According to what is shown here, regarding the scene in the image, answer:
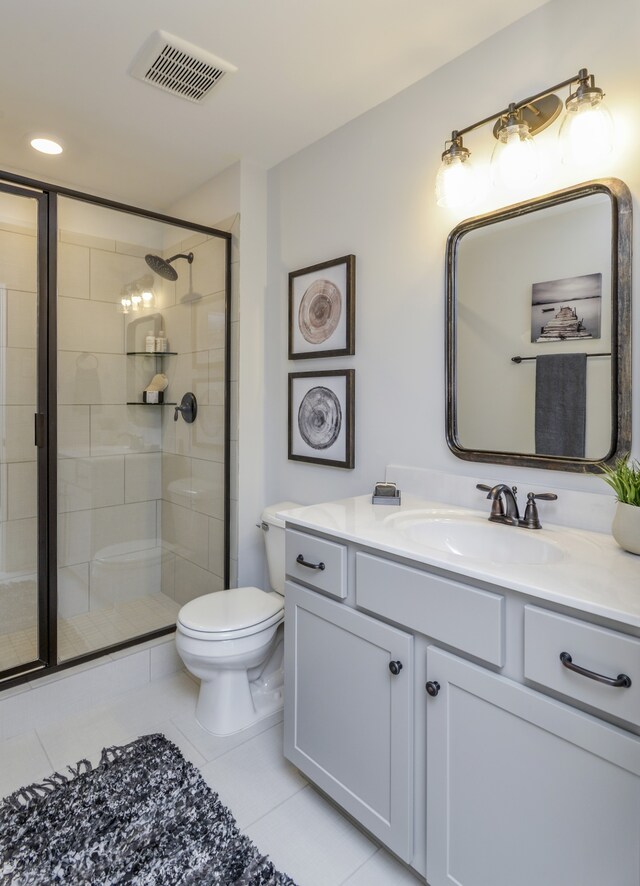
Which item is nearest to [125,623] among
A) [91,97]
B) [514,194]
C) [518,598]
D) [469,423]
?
[469,423]

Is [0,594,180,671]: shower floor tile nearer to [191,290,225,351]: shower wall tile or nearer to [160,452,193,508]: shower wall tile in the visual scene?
[160,452,193,508]: shower wall tile

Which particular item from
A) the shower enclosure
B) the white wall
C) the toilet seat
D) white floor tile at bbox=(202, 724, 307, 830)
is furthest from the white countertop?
the shower enclosure

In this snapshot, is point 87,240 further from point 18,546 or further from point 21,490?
point 18,546

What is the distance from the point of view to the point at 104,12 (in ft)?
4.99

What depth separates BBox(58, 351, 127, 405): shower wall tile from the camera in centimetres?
222

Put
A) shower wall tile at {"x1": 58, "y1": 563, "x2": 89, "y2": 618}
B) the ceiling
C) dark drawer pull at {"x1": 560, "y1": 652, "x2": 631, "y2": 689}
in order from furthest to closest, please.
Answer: shower wall tile at {"x1": 58, "y1": 563, "x2": 89, "y2": 618}, the ceiling, dark drawer pull at {"x1": 560, "y1": 652, "x2": 631, "y2": 689}

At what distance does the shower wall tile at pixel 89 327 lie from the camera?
7.14ft

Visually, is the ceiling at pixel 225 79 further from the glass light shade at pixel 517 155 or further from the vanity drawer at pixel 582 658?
the vanity drawer at pixel 582 658

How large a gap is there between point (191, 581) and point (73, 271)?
5.29 feet

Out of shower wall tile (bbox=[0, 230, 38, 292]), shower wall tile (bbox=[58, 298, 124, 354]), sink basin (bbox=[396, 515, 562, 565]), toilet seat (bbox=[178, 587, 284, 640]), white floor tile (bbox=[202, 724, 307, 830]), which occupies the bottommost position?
white floor tile (bbox=[202, 724, 307, 830])

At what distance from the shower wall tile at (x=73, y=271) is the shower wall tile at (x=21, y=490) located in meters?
0.77

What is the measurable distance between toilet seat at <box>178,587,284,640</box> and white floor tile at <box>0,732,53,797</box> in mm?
630

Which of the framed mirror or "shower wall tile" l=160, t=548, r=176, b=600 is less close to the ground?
the framed mirror

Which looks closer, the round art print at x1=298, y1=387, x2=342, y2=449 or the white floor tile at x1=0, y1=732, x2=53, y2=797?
the white floor tile at x1=0, y1=732, x2=53, y2=797
